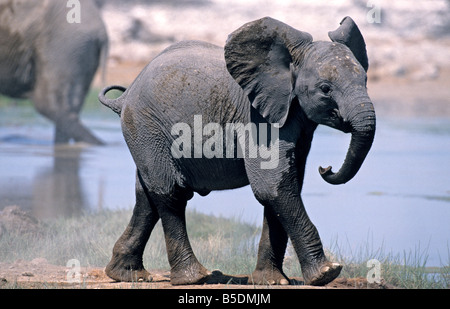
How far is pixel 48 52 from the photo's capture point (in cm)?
1301

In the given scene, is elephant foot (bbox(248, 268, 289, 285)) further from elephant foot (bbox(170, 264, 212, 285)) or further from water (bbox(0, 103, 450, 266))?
water (bbox(0, 103, 450, 266))

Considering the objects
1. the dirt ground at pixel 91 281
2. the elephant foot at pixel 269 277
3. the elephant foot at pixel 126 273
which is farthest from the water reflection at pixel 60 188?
the elephant foot at pixel 269 277

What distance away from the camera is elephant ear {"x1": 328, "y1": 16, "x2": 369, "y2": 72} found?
550 centimetres

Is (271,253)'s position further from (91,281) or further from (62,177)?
(62,177)

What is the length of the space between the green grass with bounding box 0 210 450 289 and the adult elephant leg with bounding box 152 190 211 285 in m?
0.74

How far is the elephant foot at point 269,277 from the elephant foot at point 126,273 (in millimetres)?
755

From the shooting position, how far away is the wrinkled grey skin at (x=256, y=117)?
5.20 m

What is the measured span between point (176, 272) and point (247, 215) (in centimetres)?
339

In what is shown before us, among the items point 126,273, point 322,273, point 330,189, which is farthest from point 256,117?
point 330,189

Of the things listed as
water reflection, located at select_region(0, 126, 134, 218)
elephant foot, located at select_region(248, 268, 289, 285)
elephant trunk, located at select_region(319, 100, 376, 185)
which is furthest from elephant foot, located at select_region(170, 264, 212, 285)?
water reflection, located at select_region(0, 126, 134, 218)

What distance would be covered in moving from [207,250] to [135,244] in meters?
1.20

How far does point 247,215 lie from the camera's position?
9.16 metres

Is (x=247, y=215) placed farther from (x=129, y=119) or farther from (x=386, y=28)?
(x=386, y=28)

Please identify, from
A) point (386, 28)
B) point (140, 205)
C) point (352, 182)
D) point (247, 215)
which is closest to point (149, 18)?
point (386, 28)
